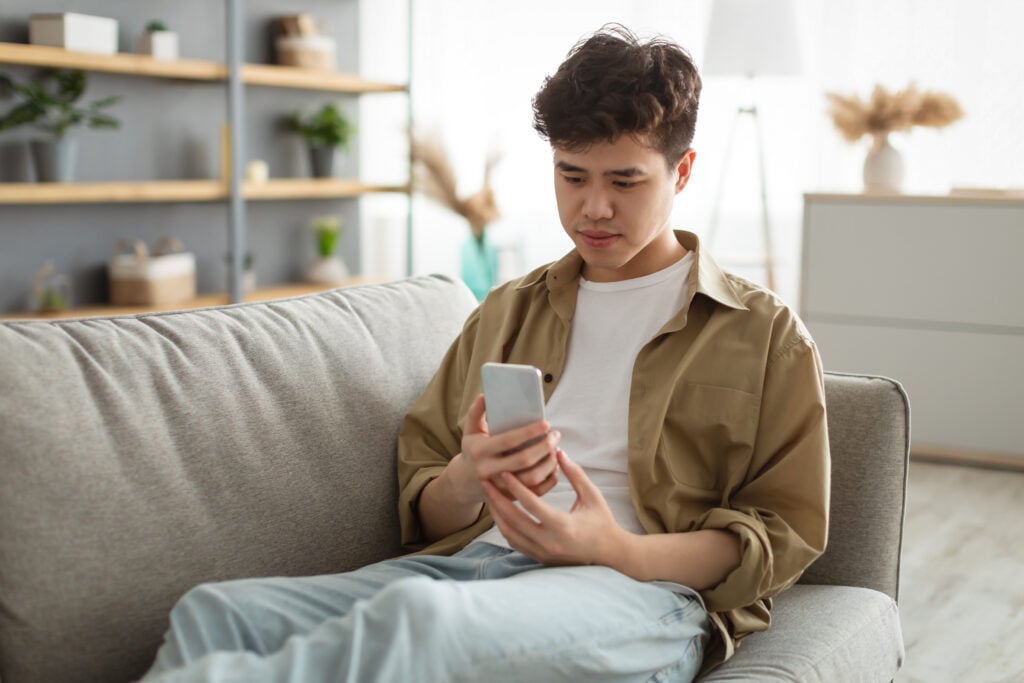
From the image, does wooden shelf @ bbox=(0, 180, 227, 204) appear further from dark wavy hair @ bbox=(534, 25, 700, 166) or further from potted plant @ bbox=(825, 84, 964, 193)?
dark wavy hair @ bbox=(534, 25, 700, 166)

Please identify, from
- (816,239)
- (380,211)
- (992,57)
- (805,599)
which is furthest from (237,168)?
(805,599)

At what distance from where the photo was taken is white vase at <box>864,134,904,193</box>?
421 centimetres

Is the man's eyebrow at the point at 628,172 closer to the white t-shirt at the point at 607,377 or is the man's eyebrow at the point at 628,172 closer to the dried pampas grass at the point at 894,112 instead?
the white t-shirt at the point at 607,377

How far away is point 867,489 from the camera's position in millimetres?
1706

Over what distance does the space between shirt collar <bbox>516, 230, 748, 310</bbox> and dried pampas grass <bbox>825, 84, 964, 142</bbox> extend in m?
2.75

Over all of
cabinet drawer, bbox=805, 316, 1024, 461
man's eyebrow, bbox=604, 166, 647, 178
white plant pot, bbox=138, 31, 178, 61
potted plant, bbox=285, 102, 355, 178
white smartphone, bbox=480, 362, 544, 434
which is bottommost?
cabinet drawer, bbox=805, 316, 1024, 461

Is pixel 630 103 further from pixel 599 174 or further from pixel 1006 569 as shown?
pixel 1006 569

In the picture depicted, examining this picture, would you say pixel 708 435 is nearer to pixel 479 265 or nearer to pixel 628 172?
pixel 628 172

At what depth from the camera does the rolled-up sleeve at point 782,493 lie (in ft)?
4.69

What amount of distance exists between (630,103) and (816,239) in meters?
2.92

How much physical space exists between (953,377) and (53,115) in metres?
3.23

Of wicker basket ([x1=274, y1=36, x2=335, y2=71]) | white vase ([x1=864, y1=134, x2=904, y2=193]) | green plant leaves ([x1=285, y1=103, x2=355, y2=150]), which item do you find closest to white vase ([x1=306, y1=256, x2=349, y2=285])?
green plant leaves ([x1=285, y1=103, x2=355, y2=150])

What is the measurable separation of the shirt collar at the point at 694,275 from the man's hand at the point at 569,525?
33 centimetres

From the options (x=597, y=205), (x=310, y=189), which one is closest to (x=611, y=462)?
(x=597, y=205)
